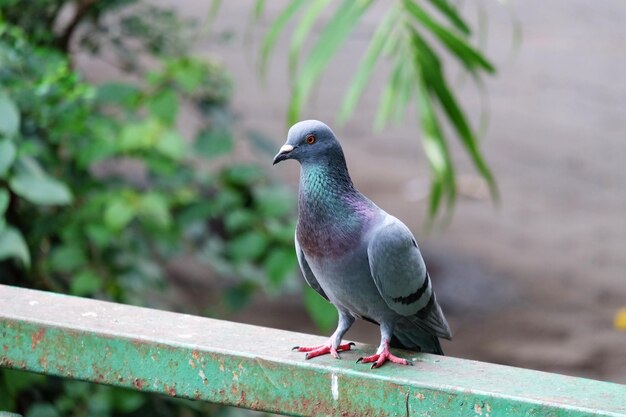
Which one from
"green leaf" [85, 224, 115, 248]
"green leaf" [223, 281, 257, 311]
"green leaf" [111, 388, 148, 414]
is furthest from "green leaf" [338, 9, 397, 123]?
"green leaf" [223, 281, 257, 311]

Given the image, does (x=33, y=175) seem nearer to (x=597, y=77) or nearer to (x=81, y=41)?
(x=81, y=41)

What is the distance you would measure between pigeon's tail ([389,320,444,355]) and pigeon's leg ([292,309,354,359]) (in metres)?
0.09

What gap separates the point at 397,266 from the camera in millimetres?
1674

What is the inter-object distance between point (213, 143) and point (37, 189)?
1.06 meters

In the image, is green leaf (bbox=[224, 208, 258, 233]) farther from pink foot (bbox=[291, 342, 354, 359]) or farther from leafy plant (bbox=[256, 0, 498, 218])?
pink foot (bbox=[291, 342, 354, 359])

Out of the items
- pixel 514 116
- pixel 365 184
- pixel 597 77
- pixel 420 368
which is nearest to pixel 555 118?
pixel 514 116

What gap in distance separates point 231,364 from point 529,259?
14.1 feet

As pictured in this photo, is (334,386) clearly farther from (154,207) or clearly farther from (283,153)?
(154,207)

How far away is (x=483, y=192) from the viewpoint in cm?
647

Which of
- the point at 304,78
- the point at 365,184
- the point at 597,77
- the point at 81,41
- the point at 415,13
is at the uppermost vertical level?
the point at 415,13

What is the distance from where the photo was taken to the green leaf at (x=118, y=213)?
9.31ft

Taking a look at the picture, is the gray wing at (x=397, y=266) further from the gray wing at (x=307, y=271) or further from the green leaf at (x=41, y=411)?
the green leaf at (x=41, y=411)

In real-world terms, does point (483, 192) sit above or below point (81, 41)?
below

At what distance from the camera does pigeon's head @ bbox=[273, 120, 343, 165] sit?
5.44 feet
